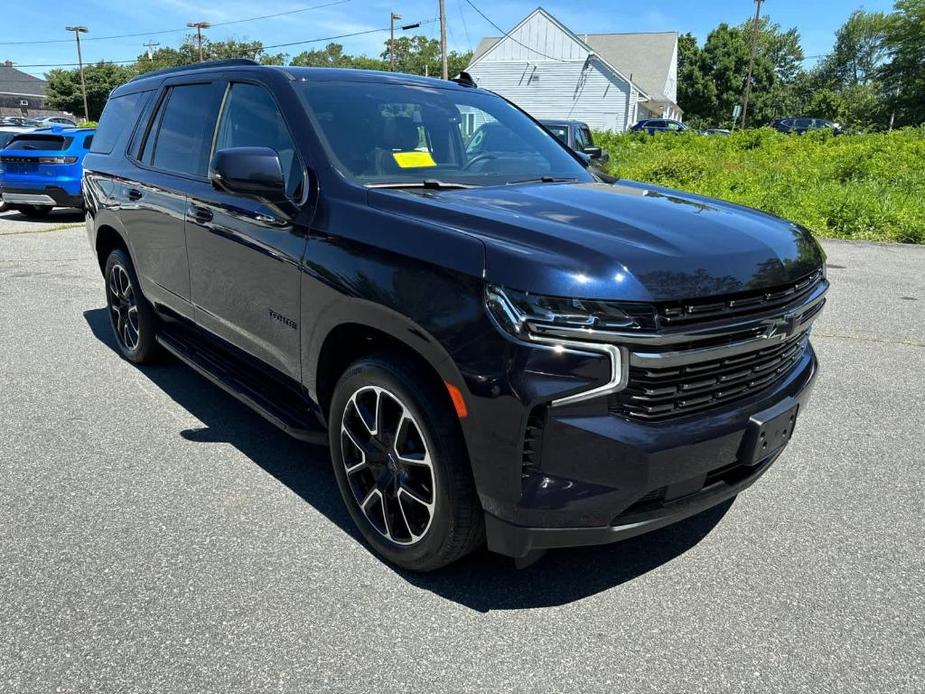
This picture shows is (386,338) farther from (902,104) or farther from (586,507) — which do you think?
(902,104)

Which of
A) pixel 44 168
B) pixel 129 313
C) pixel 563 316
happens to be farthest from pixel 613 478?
pixel 44 168

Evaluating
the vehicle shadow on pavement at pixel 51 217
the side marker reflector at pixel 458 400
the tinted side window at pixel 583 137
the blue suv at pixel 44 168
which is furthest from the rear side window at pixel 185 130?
the tinted side window at pixel 583 137

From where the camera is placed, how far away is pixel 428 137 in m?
3.58

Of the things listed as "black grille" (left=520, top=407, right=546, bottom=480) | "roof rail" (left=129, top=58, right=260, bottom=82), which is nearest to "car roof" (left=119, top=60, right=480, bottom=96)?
"roof rail" (left=129, top=58, right=260, bottom=82)

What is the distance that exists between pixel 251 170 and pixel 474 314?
129 centimetres

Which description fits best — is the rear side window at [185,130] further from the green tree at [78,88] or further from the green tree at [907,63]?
the green tree at [78,88]

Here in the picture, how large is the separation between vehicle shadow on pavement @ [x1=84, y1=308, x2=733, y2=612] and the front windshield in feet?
4.91

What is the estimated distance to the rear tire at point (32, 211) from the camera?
551 inches

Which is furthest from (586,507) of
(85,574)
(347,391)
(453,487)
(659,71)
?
(659,71)

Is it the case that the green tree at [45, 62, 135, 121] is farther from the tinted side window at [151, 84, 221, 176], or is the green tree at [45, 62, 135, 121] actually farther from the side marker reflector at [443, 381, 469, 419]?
the side marker reflector at [443, 381, 469, 419]

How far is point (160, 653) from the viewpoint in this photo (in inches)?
92.4

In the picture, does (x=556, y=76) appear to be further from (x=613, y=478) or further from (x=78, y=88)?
(x=78, y=88)

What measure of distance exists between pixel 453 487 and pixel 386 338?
618mm

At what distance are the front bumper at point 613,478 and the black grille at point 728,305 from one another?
0.32 metres
